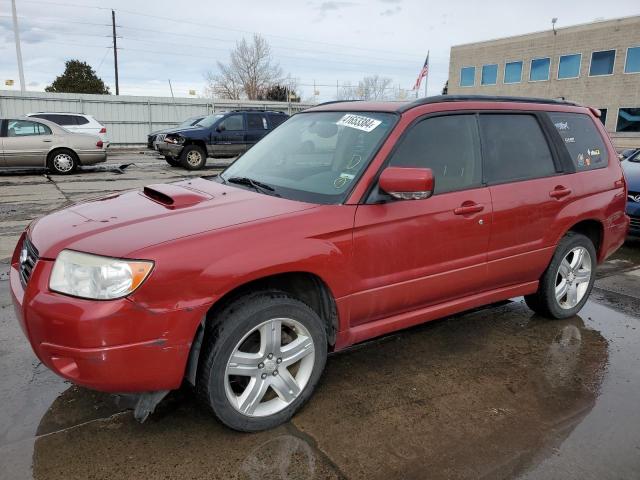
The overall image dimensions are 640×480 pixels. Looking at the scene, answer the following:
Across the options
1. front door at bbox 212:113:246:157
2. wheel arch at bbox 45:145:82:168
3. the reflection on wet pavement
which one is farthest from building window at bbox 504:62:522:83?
the reflection on wet pavement

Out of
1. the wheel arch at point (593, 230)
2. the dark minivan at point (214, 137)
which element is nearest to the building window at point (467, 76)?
the dark minivan at point (214, 137)

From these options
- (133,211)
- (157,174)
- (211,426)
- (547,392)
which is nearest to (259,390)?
(211,426)

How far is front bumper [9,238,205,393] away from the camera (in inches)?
89.0

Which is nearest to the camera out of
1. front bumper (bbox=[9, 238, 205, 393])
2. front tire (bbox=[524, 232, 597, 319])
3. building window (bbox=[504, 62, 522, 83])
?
front bumper (bbox=[9, 238, 205, 393])

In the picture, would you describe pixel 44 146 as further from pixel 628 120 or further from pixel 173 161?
pixel 628 120

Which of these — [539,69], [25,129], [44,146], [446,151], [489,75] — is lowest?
[44,146]

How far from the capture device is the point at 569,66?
116ft

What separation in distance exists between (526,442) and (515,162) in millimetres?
1940

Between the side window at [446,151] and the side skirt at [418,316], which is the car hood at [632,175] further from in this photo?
the side window at [446,151]

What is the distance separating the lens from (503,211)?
11.6 ft

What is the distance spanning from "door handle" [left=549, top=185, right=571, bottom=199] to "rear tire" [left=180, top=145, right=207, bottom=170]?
13.5 meters

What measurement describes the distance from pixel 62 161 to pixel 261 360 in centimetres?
1321

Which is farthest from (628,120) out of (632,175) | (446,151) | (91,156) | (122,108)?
(446,151)

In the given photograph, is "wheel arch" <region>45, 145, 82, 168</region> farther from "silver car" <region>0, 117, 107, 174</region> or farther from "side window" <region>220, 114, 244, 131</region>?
"side window" <region>220, 114, 244, 131</region>
